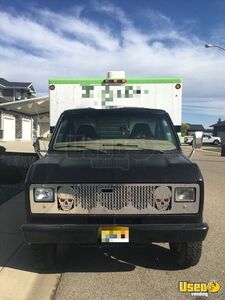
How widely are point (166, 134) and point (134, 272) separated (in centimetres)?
205

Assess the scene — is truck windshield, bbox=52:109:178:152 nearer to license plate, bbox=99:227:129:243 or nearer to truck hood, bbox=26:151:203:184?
truck hood, bbox=26:151:203:184

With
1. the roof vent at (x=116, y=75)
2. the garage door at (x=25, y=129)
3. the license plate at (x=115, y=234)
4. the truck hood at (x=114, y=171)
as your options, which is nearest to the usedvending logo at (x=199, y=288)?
the license plate at (x=115, y=234)

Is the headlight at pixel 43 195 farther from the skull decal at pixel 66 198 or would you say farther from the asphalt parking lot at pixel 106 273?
the asphalt parking lot at pixel 106 273

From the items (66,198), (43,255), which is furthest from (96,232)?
(43,255)

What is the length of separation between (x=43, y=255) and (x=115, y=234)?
103 centimetres

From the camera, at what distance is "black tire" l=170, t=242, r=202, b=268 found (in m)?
5.21

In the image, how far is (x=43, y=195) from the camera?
4828 millimetres

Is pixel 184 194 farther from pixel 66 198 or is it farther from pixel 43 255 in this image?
pixel 43 255

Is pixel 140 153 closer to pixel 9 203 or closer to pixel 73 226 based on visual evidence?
pixel 73 226

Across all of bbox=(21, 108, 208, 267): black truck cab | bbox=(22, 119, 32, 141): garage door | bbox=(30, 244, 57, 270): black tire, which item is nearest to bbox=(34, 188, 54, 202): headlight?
bbox=(21, 108, 208, 267): black truck cab

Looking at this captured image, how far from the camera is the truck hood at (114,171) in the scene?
481 cm

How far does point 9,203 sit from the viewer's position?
9.24m

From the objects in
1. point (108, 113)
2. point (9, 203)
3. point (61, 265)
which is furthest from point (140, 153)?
point (9, 203)

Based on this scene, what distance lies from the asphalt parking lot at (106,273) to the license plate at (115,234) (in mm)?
524
